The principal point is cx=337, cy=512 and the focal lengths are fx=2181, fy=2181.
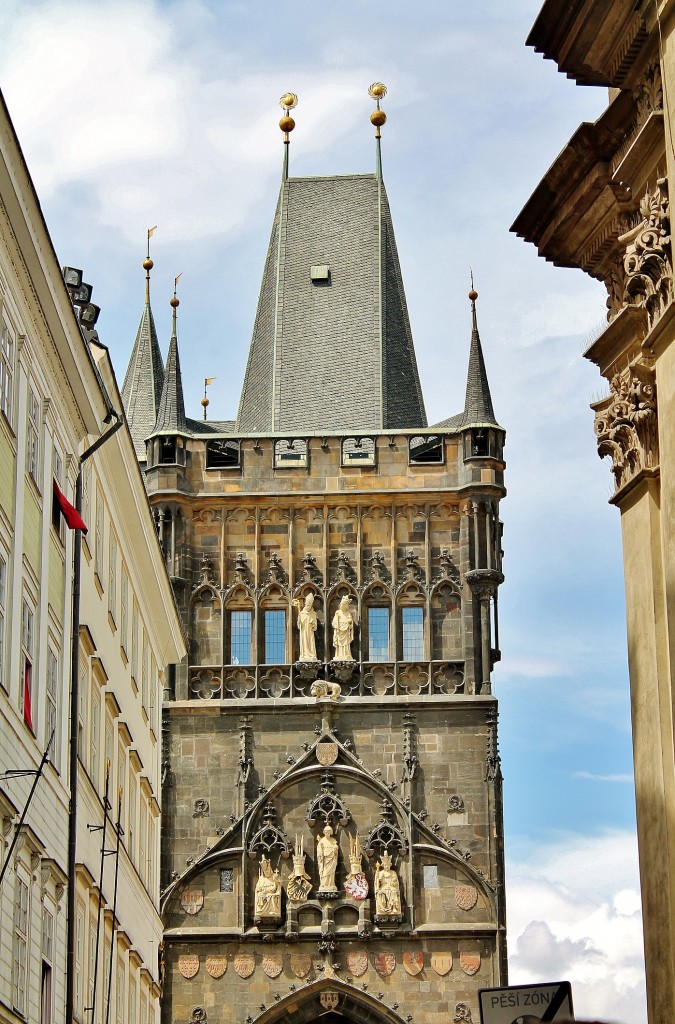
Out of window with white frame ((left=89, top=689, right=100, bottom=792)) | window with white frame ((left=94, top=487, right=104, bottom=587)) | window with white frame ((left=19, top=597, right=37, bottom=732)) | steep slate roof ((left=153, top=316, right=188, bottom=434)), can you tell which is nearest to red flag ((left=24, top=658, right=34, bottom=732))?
window with white frame ((left=19, top=597, right=37, bottom=732))

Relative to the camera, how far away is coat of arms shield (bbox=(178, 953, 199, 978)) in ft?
135

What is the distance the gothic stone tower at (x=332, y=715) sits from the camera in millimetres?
41094

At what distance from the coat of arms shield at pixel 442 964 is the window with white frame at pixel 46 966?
22.2 meters

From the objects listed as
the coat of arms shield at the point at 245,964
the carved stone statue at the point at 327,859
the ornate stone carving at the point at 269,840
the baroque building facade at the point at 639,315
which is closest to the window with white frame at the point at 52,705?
the baroque building facade at the point at 639,315

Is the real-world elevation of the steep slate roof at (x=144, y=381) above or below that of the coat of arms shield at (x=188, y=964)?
above

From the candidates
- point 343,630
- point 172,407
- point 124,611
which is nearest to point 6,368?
point 124,611

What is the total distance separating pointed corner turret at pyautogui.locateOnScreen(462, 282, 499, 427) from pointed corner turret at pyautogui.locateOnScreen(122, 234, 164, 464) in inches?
299

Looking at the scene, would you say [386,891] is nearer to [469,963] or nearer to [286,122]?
[469,963]

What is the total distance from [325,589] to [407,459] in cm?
337

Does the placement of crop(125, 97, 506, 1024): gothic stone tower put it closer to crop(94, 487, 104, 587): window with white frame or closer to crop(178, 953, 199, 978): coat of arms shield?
crop(178, 953, 199, 978): coat of arms shield

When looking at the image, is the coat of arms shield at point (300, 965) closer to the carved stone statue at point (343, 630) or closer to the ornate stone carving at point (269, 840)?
the ornate stone carving at point (269, 840)

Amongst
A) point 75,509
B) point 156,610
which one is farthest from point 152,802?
point 75,509

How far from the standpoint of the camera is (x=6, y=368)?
59.6ft

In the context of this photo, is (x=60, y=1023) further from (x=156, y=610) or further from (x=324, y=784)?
(x=324, y=784)
